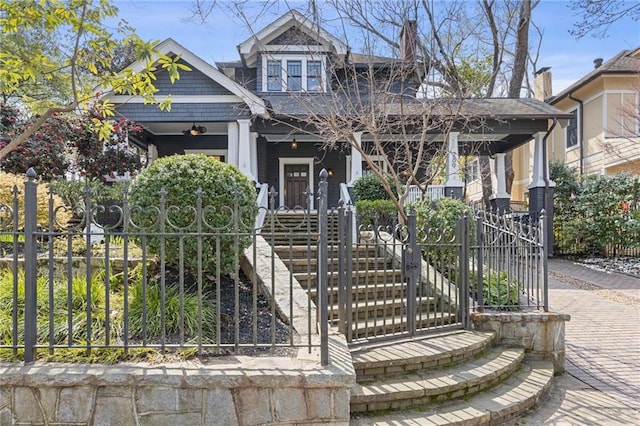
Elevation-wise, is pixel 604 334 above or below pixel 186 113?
below

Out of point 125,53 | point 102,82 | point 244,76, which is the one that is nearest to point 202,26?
point 102,82

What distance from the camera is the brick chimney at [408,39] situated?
775 centimetres

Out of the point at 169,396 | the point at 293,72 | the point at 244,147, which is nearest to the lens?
the point at 169,396

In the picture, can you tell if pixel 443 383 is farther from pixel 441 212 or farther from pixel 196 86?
pixel 196 86

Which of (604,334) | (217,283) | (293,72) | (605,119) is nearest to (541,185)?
(605,119)

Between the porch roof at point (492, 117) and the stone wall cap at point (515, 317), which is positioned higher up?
the porch roof at point (492, 117)

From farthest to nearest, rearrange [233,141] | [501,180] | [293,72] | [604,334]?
[501,180]
[293,72]
[233,141]
[604,334]

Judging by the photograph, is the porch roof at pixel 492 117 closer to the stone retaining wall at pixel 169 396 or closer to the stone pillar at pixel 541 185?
the stone pillar at pixel 541 185

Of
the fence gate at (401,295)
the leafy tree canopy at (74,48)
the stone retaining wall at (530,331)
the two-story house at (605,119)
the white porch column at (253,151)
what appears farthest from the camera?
the two-story house at (605,119)

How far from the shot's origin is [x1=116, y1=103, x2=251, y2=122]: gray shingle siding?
11.1m

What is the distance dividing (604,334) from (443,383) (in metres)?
3.87

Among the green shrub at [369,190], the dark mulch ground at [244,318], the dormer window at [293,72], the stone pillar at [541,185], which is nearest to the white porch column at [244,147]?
the dormer window at [293,72]

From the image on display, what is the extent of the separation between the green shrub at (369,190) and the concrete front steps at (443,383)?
635 cm

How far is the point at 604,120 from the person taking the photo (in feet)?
52.9
